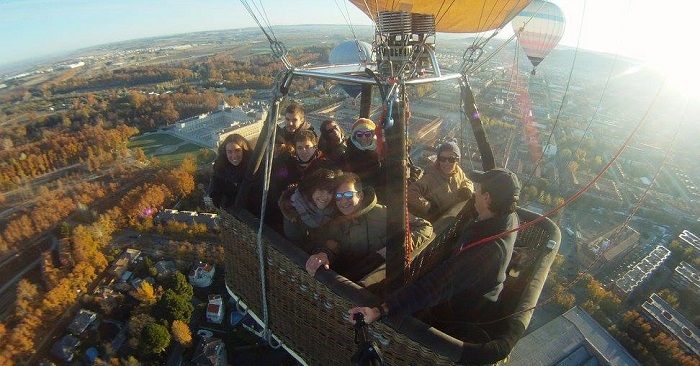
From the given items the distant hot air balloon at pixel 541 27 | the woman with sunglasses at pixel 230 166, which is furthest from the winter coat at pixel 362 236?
the distant hot air balloon at pixel 541 27

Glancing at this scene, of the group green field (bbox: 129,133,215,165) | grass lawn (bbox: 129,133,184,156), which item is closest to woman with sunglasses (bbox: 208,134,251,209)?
green field (bbox: 129,133,215,165)

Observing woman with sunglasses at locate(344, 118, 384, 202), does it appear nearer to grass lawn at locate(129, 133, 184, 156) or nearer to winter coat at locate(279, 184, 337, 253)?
winter coat at locate(279, 184, 337, 253)

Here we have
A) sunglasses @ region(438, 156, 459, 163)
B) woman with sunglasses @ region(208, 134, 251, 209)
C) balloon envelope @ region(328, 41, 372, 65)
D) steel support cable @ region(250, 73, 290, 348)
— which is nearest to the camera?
steel support cable @ region(250, 73, 290, 348)

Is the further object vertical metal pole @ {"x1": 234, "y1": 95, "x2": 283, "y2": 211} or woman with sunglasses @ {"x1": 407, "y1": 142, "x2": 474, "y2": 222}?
woman with sunglasses @ {"x1": 407, "y1": 142, "x2": 474, "y2": 222}

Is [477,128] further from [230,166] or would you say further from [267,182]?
[230,166]

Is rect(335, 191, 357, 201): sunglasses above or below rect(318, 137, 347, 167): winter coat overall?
above

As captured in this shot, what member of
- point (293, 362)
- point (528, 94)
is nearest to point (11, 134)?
point (293, 362)

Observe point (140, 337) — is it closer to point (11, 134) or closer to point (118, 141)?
point (118, 141)
